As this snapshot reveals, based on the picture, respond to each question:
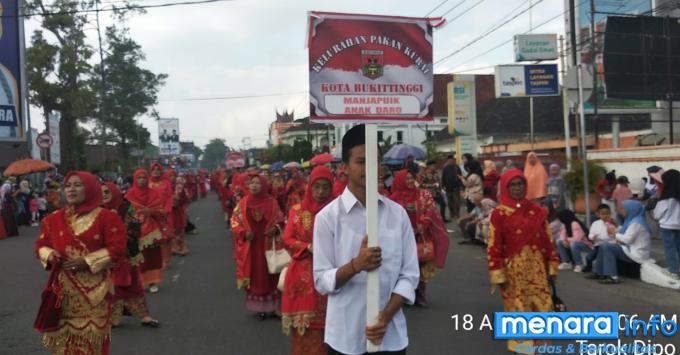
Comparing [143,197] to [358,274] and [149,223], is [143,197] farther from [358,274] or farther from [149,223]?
[358,274]

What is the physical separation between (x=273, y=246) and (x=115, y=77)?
43.7 m

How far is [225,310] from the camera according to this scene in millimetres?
7707

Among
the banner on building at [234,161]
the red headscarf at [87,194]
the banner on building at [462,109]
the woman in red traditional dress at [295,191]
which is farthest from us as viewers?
the banner on building at [462,109]

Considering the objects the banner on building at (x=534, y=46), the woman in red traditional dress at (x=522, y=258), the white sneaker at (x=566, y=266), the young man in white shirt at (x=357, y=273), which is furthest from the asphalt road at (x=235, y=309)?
the banner on building at (x=534, y=46)

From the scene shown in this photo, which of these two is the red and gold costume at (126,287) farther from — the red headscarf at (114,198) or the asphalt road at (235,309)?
the asphalt road at (235,309)

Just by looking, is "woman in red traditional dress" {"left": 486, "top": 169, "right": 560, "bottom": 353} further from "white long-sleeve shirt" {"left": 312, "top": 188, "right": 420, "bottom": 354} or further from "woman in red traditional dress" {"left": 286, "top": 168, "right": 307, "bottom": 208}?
"woman in red traditional dress" {"left": 286, "top": 168, "right": 307, "bottom": 208}

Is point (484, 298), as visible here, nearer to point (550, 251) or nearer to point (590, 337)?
point (590, 337)

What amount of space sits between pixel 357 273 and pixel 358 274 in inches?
3.6

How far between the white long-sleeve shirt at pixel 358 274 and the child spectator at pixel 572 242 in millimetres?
7612

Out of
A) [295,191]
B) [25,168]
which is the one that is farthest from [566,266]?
[25,168]

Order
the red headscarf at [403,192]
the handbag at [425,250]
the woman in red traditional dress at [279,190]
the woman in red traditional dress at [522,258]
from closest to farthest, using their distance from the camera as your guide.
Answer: the woman in red traditional dress at [522,258]
the handbag at [425,250]
the red headscarf at [403,192]
the woman in red traditional dress at [279,190]

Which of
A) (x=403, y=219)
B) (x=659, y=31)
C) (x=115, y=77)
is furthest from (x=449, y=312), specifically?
(x=115, y=77)

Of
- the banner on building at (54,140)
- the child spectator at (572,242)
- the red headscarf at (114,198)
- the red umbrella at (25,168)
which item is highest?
the banner on building at (54,140)

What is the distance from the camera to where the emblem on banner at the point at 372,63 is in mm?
3094
